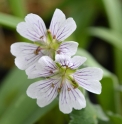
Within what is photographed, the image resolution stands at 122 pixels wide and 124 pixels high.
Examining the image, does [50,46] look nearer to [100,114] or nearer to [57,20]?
[57,20]

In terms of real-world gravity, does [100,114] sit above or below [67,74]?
below

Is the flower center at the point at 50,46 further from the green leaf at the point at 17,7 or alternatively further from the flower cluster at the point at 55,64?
the green leaf at the point at 17,7

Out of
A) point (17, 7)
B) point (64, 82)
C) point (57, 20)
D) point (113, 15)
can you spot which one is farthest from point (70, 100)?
point (113, 15)

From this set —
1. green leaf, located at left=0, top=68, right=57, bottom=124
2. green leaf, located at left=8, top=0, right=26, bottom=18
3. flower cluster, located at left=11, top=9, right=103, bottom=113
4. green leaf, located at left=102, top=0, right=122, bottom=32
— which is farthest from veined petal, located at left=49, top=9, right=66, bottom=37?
green leaf, located at left=102, top=0, right=122, bottom=32

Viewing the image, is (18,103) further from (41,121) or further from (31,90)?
(31,90)

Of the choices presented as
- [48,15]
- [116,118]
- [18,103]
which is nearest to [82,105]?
[116,118]

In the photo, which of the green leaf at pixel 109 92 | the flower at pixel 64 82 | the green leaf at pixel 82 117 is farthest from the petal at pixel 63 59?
the green leaf at pixel 109 92

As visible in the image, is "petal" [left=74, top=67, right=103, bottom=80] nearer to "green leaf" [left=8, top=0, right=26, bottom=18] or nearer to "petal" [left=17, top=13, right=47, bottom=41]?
"petal" [left=17, top=13, right=47, bottom=41]

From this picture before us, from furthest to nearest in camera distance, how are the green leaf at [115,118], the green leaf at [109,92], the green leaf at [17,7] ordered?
the green leaf at [17,7] < the green leaf at [109,92] < the green leaf at [115,118]
